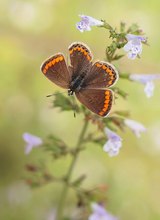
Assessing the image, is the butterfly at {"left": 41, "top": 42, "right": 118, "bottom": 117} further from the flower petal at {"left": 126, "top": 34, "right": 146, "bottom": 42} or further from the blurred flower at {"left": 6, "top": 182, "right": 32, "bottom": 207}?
the blurred flower at {"left": 6, "top": 182, "right": 32, "bottom": 207}

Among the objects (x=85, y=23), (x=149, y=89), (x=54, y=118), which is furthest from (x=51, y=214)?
(x=85, y=23)

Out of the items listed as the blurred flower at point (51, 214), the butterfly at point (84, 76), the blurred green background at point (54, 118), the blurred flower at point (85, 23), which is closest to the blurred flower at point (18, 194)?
the blurred green background at point (54, 118)

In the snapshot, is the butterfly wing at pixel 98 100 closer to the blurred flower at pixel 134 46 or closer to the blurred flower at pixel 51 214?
the blurred flower at pixel 134 46

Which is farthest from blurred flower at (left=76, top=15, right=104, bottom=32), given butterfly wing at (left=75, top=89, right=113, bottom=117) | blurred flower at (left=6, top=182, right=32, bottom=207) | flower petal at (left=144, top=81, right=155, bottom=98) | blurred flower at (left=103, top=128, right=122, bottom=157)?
blurred flower at (left=6, top=182, right=32, bottom=207)

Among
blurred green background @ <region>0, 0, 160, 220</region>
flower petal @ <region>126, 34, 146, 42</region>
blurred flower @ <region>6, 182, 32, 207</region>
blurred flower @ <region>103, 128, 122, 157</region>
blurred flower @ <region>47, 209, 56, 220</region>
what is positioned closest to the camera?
flower petal @ <region>126, 34, 146, 42</region>

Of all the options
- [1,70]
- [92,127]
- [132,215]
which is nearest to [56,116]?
[92,127]

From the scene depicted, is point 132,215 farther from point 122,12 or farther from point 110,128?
point 122,12
